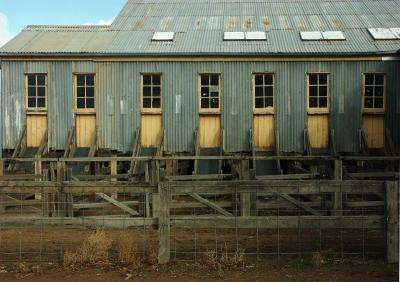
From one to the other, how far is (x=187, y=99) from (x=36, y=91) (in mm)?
5923

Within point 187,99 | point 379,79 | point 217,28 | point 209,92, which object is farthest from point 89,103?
point 379,79

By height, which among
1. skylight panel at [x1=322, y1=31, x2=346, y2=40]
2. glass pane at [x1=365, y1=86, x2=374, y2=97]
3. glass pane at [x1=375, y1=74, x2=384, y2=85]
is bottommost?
glass pane at [x1=365, y1=86, x2=374, y2=97]

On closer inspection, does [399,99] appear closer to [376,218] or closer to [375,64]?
[375,64]

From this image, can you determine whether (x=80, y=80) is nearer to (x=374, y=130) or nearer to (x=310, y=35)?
(x=310, y=35)

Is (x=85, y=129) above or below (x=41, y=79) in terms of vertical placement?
below

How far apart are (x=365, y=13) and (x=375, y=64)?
4.90 meters

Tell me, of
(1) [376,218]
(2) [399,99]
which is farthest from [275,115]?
(1) [376,218]

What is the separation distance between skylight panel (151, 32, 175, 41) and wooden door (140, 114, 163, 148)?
3.31 meters

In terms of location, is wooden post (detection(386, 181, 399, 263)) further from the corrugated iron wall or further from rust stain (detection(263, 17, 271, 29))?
rust stain (detection(263, 17, 271, 29))

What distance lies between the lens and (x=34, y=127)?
64.3ft

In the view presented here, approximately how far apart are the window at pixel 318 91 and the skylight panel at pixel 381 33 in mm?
2875

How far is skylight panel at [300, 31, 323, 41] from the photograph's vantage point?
2018cm

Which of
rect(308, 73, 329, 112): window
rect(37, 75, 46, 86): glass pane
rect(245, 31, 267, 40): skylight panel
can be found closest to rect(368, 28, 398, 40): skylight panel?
rect(308, 73, 329, 112): window

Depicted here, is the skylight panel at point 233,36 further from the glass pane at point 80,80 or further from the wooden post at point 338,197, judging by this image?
the wooden post at point 338,197
